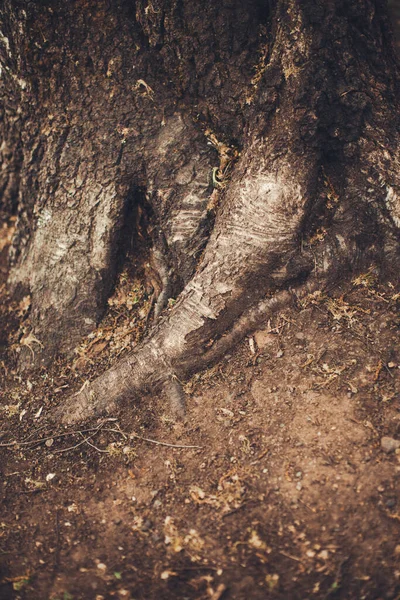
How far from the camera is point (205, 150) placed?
334cm

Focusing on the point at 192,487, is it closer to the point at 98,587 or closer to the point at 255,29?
the point at 98,587

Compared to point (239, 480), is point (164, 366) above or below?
above

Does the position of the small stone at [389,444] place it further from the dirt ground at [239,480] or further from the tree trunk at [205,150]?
the tree trunk at [205,150]

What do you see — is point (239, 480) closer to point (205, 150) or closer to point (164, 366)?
point (164, 366)

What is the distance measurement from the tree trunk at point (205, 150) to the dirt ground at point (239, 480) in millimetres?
226

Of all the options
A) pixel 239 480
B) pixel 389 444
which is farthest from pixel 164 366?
pixel 389 444

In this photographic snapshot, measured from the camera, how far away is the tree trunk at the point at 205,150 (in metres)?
2.90

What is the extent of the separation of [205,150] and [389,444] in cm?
225

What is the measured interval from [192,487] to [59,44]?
3062 mm

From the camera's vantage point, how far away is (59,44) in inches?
128

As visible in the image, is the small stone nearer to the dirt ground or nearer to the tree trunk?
the dirt ground

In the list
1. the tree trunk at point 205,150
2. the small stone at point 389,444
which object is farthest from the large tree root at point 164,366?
the small stone at point 389,444

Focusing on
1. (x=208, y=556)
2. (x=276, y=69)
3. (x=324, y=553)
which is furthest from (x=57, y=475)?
(x=276, y=69)

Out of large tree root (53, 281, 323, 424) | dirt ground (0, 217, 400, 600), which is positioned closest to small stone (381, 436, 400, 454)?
dirt ground (0, 217, 400, 600)
